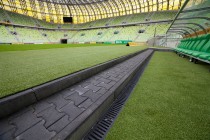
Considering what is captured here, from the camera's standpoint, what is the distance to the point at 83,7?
1779 inches

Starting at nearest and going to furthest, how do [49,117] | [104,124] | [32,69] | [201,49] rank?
→ [49,117]
[104,124]
[32,69]
[201,49]

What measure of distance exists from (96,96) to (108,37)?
3992cm

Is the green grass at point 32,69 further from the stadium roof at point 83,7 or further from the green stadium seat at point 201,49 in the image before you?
the stadium roof at point 83,7

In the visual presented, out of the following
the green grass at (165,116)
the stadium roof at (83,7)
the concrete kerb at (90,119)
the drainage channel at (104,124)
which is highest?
the stadium roof at (83,7)

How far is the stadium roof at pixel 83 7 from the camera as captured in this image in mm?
33969

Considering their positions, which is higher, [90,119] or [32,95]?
[32,95]

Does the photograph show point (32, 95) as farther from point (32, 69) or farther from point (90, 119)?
point (32, 69)

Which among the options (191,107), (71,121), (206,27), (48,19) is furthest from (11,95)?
(48,19)

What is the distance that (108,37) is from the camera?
129ft

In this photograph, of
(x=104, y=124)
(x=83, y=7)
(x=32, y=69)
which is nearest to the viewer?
(x=104, y=124)

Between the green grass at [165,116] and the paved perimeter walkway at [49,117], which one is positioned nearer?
the paved perimeter walkway at [49,117]

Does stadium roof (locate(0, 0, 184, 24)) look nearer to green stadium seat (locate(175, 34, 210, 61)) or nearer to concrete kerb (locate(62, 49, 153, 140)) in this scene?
green stadium seat (locate(175, 34, 210, 61))

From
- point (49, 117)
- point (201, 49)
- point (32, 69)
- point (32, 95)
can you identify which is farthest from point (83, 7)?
point (49, 117)

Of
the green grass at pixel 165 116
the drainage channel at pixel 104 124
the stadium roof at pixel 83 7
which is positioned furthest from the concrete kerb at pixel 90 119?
the stadium roof at pixel 83 7
